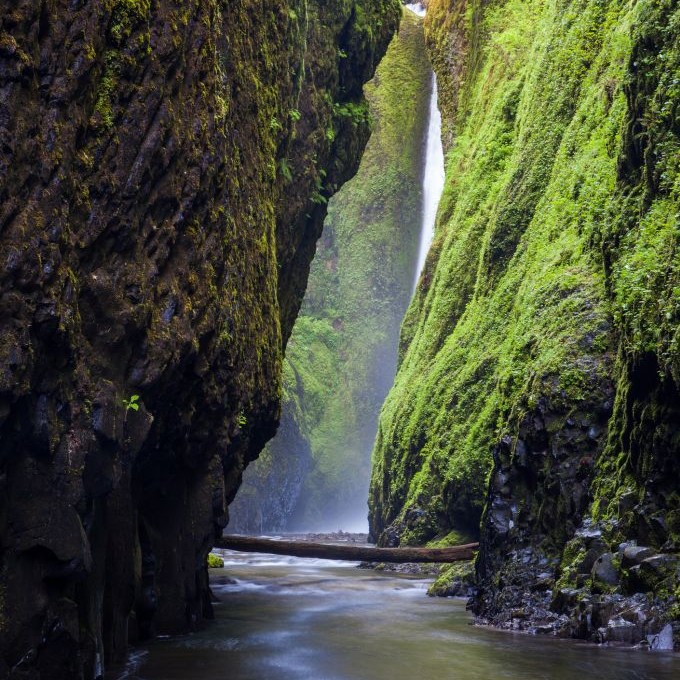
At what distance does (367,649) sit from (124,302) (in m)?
5.61

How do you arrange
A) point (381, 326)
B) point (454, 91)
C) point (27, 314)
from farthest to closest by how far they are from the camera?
point (381, 326), point (454, 91), point (27, 314)

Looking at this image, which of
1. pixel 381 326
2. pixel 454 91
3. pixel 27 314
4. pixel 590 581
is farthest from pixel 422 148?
pixel 27 314

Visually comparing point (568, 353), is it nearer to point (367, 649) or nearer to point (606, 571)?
point (606, 571)

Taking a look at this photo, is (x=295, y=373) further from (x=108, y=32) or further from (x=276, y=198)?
(x=108, y=32)

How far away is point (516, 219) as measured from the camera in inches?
851

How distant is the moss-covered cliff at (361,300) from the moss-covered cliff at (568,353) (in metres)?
32.1

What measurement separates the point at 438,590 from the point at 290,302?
6.90 metres

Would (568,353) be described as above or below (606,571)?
above

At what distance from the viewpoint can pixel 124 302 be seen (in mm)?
8234

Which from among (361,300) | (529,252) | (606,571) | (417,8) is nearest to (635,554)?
(606,571)

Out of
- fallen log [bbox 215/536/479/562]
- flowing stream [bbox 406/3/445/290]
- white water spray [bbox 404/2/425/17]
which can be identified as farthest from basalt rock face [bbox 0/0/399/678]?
white water spray [bbox 404/2/425/17]

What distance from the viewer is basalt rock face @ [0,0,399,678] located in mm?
6535

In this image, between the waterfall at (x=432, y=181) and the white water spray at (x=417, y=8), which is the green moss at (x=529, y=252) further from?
the white water spray at (x=417, y=8)

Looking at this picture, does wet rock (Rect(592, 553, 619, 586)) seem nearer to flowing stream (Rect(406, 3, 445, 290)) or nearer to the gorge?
the gorge
